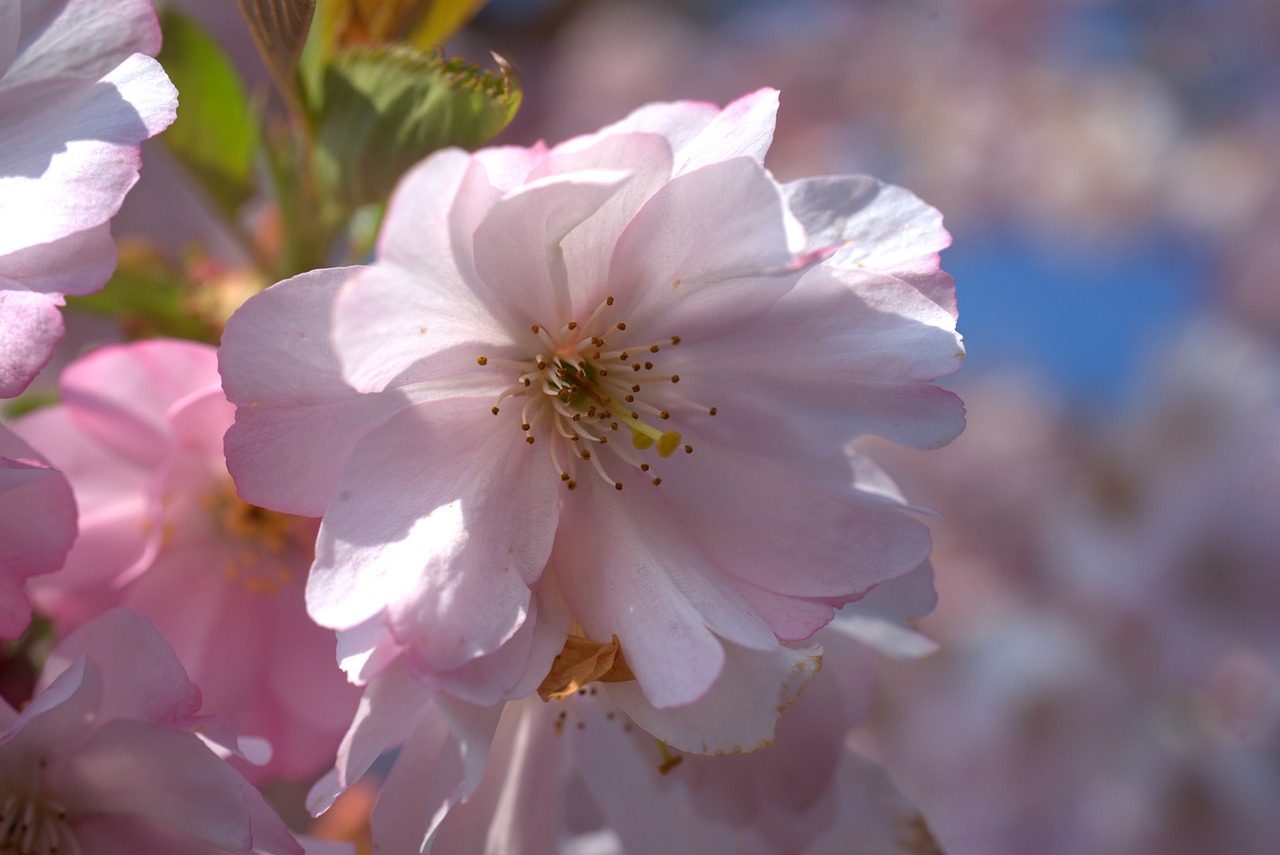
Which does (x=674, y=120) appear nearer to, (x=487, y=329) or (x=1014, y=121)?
(x=487, y=329)

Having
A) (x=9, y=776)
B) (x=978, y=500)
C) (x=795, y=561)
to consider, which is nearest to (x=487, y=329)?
(x=795, y=561)

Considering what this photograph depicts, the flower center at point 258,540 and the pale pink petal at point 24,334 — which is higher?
the pale pink petal at point 24,334

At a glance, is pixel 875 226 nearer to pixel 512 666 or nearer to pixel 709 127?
pixel 709 127

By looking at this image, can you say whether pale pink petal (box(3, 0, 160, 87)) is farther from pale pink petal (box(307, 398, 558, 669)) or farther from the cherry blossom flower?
the cherry blossom flower

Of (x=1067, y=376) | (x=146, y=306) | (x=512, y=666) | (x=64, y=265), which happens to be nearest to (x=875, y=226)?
(x=512, y=666)

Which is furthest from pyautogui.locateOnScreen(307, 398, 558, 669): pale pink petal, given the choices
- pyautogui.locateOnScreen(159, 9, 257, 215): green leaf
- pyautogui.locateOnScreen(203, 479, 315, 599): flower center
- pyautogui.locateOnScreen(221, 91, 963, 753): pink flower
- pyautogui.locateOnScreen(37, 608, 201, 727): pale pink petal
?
pyautogui.locateOnScreen(159, 9, 257, 215): green leaf

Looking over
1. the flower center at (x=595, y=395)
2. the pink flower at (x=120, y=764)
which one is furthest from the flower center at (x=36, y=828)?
the flower center at (x=595, y=395)

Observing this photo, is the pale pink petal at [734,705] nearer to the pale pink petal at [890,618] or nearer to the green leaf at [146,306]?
the pale pink petal at [890,618]
